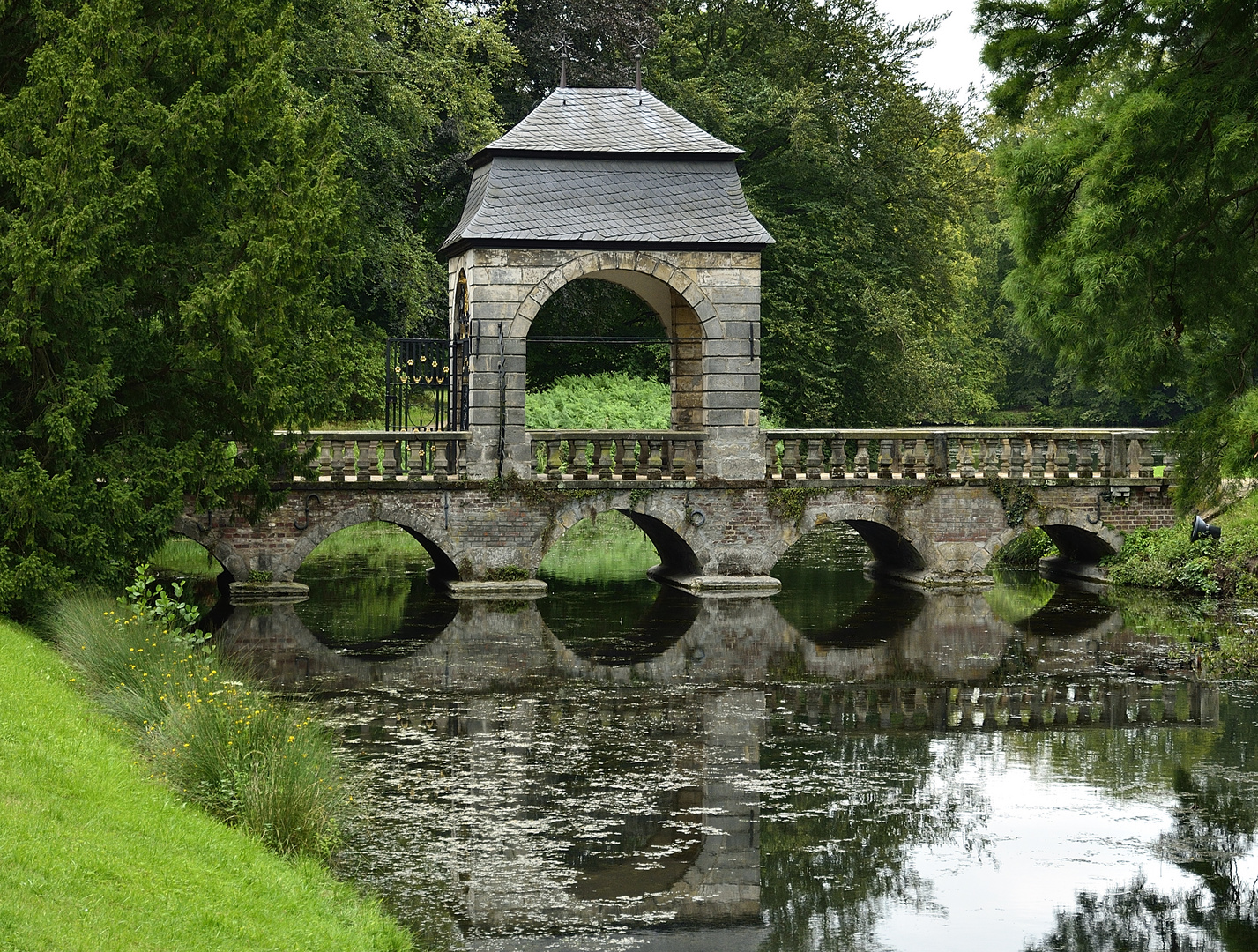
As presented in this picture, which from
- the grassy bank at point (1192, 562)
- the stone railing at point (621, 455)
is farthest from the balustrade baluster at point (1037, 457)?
the stone railing at point (621, 455)

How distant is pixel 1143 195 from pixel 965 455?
11.7 metres

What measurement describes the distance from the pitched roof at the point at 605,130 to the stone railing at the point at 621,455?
3.59 meters

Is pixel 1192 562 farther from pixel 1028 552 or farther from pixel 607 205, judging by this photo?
pixel 607 205

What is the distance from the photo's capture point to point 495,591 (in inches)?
754

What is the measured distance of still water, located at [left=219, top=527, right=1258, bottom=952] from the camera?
7.93 metres

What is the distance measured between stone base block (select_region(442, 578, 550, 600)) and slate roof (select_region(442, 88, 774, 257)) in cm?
424

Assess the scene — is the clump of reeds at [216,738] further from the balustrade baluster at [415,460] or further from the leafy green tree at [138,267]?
the balustrade baluster at [415,460]

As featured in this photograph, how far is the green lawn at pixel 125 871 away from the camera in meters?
5.59

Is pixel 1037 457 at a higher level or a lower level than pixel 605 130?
lower

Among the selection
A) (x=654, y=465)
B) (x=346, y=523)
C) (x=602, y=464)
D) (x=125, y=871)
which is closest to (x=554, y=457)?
(x=602, y=464)

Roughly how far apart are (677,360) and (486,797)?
1287 cm

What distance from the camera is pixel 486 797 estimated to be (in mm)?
9820

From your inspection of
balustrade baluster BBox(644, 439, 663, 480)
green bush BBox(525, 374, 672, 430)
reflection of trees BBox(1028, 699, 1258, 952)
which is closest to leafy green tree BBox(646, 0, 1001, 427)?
green bush BBox(525, 374, 672, 430)

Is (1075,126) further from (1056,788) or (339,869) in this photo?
(339,869)
